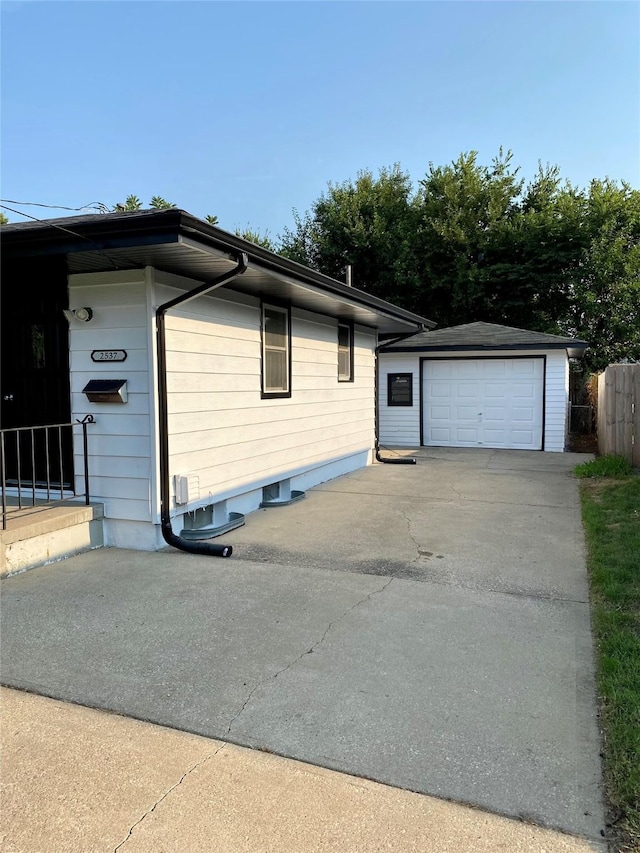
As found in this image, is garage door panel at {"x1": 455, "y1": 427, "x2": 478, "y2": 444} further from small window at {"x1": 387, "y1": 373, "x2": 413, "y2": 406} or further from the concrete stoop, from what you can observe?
the concrete stoop

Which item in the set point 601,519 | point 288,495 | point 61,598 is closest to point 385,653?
point 61,598

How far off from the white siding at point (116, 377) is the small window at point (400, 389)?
9.83m

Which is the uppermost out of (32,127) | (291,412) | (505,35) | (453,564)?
(505,35)

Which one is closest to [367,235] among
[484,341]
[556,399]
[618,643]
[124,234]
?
[484,341]

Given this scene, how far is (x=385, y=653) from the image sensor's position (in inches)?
129

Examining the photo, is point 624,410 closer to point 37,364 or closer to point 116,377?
point 116,377

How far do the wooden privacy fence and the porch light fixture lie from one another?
855cm

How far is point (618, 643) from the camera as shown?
10.7ft

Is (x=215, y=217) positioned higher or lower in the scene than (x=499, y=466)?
higher

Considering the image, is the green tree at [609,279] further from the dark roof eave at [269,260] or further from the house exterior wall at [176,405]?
the house exterior wall at [176,405]

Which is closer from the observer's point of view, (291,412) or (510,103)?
(291,412)

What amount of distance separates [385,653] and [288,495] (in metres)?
4.79

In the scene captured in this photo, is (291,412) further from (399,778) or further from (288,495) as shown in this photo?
(399,778)

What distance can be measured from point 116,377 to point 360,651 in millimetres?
3430
